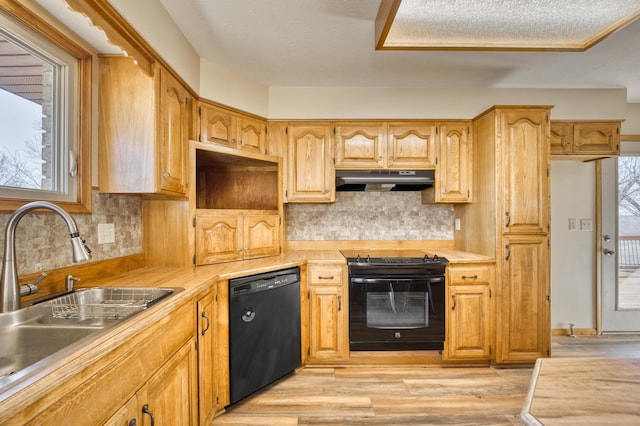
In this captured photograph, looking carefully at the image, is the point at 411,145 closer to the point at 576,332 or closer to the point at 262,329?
the point at 262,329

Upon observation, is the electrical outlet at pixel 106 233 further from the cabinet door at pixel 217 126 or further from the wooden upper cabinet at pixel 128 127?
the cabinet door at pixel 217 126

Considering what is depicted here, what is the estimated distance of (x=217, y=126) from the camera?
8.02 feet

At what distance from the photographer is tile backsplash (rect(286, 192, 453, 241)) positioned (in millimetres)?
3100

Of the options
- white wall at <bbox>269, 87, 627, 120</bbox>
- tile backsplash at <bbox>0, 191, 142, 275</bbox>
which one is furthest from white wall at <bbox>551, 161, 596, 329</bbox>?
tile backsplash at <bbox>0, 191, 142, 275</bbox>

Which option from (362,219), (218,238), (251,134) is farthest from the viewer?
(362,219)

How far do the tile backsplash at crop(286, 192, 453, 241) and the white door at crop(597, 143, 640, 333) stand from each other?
1.70 m

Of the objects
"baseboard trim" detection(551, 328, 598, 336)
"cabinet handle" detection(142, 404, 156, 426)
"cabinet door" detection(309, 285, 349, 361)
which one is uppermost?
"cabinet handle" detection(142, 404, 156, 426)

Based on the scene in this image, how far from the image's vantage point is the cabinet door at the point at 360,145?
2779mm

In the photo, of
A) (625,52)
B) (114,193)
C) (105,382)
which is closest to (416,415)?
(105,382)

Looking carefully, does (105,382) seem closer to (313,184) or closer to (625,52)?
(313,184)

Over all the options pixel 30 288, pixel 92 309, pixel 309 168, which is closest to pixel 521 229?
pixel 309 168

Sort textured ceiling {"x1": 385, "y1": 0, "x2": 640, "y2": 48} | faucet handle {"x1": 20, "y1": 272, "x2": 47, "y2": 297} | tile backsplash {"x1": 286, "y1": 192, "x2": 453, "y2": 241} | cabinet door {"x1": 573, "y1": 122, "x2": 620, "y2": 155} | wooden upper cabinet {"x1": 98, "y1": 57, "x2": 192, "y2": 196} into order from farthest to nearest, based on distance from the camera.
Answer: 1. tile backsplash {"x1": 286, "y1": 192, "x2": 453, "y2": 241}
2. cabinet door {"x1": 573, "y1": 122, "x2": 620, "y2": 155}
3. wooden upper cabinet {"x1": 98, "y1": 57, "x2": 192, "y2": 196}
4. textured ceiling {"x1": 385, "y1": 0, "x2": 640, "y2": 48}
5. faucet handle {"x1": 20, "y1": 272, "x2": 47, "y2": 297}

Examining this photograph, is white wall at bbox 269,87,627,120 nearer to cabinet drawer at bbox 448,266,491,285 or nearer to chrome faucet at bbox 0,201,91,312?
cabinet drawer at bbox 448,266,491,285

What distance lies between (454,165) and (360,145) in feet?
2.84
